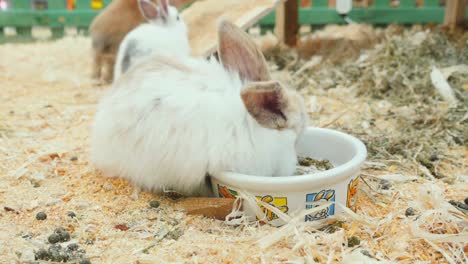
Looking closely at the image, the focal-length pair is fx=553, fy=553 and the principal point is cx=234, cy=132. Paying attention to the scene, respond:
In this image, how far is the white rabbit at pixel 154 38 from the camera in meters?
4.30

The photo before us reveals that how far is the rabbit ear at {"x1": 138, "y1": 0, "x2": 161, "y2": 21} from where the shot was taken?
4.60 m

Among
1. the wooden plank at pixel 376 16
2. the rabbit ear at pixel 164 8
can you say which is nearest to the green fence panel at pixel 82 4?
the wooden plank at pixel 376 16

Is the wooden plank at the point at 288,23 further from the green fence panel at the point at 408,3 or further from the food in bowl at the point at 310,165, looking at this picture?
the food in bowl at the point at 310,165

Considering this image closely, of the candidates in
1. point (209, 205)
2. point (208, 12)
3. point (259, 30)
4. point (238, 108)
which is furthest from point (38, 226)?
point (259, 30)

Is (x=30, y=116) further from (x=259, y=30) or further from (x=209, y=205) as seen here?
(x=259, y=30)

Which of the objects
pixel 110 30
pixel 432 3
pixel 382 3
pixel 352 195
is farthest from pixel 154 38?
pixel 432 3

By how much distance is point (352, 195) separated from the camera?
7.49ft

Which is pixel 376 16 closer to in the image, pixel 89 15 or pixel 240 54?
pixel 89 15

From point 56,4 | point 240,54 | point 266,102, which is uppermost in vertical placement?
point 240,54

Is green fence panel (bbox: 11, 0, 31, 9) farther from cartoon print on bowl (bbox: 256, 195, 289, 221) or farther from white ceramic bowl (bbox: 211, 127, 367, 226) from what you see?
cartoon print on bowl (bbox: 256, 195, 289, 221)

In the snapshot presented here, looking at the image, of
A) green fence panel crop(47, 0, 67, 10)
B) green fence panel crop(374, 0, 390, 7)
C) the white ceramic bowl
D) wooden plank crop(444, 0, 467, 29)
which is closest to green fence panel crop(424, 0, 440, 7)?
green fence panel crop(374, 0, 390, 7)

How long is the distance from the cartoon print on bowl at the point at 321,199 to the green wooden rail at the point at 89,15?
16.2ft

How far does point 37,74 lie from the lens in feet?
17.9

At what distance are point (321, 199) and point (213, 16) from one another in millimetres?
3311
